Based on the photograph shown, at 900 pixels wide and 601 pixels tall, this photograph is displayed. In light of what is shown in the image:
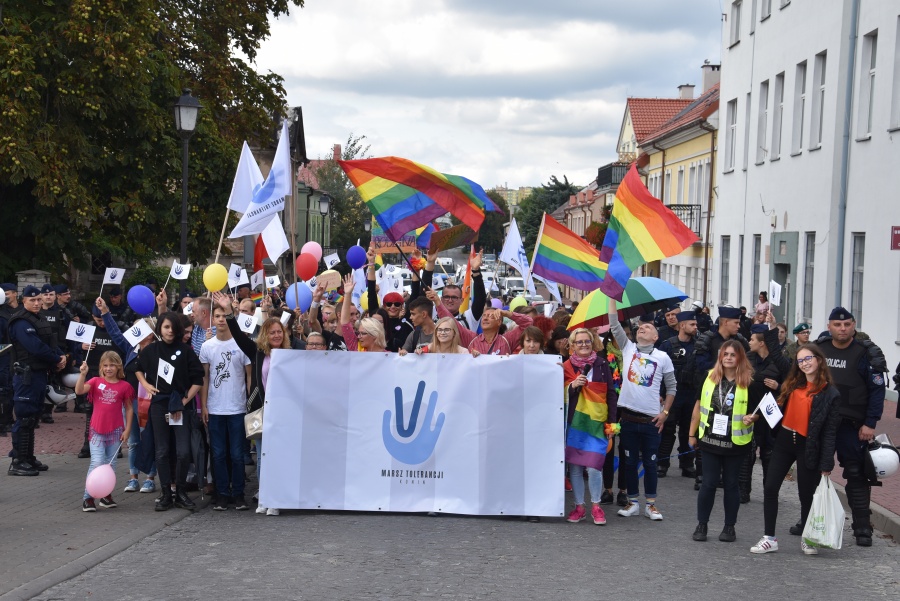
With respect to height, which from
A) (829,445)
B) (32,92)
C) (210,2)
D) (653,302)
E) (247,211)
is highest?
(210,2)

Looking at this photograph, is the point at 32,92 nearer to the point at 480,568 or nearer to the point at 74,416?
the point at 74,416

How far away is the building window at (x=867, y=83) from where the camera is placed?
21.9m

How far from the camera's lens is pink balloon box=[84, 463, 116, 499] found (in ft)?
30.3

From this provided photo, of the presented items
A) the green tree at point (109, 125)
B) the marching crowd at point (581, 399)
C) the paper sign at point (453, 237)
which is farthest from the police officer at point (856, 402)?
the green tree at point (109, 125)

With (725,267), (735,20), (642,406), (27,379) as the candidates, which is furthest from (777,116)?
(27,379)

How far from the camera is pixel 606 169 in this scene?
67312 mm

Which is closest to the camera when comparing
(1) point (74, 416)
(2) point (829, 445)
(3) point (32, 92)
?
(2) point (829, 445)

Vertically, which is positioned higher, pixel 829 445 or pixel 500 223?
pixel 500 223

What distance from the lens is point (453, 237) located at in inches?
542

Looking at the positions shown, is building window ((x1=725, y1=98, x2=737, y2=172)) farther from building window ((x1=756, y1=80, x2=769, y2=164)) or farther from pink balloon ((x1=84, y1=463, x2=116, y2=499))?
pink balloon ((x1=84, y1=463, x2=116, y2=499))

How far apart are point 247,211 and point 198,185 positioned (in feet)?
45.9

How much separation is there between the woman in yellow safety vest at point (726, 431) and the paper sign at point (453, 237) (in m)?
→ 5.31

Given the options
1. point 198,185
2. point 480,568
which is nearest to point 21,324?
point 480,568

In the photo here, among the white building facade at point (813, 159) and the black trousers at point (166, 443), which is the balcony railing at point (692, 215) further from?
the black trousers at point (166, 443)
